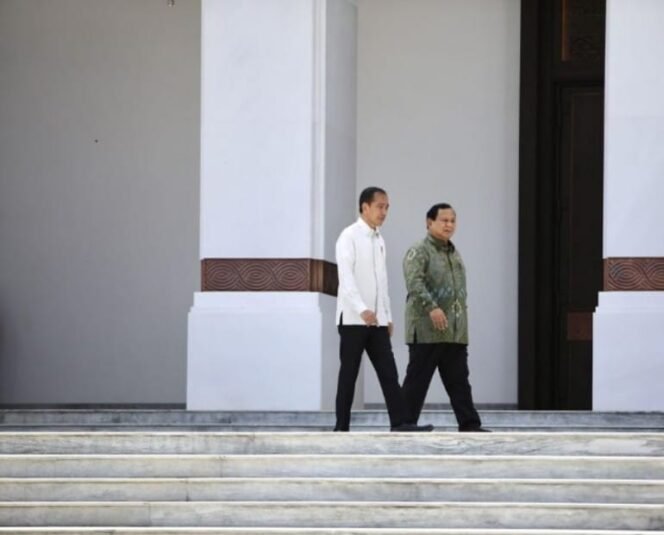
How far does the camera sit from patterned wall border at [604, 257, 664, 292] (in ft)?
55.8

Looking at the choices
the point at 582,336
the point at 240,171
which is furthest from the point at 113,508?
the point at 582,336

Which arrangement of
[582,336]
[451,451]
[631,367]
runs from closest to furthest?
[451,451]
[631,367]
[582,336]

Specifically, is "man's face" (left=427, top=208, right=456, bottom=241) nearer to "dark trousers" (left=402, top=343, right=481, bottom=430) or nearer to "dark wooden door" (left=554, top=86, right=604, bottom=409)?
"dark trousers" (left=402, top=343, right=481, bottom=430)

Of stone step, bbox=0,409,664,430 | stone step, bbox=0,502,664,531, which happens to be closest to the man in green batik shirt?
stone step, bbox=0,409,664,430

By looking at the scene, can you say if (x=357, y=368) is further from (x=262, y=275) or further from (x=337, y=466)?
(x=262, y=275)

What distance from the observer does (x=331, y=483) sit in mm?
13094

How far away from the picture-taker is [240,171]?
57.9 ft

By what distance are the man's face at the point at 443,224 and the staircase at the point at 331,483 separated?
5.15 ft

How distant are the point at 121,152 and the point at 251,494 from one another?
7836mm

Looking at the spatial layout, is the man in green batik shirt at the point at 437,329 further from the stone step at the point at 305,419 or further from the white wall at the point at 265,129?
the white wall at the point at 265,129

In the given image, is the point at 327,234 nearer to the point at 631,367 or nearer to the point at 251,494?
the point at 631,367

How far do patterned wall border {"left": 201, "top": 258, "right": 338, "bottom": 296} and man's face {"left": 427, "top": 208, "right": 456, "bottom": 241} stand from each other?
2.93m

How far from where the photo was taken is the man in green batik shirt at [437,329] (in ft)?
47.9

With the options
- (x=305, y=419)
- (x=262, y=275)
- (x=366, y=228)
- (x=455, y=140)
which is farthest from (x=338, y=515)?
(x=455, y=140)
